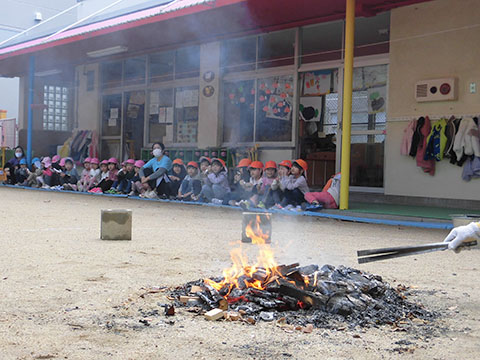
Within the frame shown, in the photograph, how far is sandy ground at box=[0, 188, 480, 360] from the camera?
2799 millimetres

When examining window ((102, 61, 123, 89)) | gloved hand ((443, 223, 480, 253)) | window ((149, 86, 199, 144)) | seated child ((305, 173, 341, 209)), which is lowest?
seated child ((305, 173, 341, 209))

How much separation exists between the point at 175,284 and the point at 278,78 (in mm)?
9738

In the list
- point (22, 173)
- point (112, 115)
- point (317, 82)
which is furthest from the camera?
point (112, 115)

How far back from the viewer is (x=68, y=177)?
15000 millimetres

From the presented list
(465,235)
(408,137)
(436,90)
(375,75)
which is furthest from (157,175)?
(465,235)

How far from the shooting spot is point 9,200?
11375 millimetres

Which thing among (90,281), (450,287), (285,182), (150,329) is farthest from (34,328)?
(285,182)

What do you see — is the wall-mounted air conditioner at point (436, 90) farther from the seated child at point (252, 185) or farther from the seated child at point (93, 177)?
the seated child at point (93, 177)

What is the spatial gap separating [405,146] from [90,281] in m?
7.82

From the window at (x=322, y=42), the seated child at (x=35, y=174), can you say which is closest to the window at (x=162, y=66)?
the seated child at (x=35, y=174)

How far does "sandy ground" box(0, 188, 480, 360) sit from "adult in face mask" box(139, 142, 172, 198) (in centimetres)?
389

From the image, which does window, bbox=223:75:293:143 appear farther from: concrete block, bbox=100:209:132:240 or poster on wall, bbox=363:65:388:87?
concrete block, bbox=100:209:132:240

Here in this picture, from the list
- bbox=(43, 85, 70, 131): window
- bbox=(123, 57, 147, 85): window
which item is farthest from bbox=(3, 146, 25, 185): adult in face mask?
bbox=(123, 57, 147, 85): window

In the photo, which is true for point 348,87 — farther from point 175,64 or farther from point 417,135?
point 175,64
